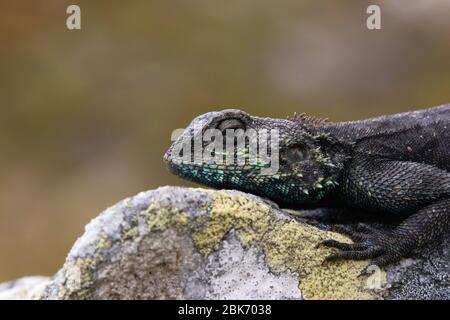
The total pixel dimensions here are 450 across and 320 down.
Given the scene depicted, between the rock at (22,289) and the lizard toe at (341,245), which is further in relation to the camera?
the rock at (22,289)

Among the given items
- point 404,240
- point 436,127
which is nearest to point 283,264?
point 404,240

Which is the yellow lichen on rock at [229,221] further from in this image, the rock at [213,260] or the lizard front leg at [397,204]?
the lizard front leg at [397,204]

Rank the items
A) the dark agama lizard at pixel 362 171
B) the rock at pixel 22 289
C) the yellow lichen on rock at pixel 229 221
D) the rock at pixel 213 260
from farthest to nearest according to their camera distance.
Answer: the rock at pixel 22 289 → the dark agama lizard at pixel 362 171 → the yellow lichen on rock at pixel 229 221 → the rock at pixel 213 260

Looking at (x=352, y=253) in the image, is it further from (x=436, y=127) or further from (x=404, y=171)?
(x=436, y=127)

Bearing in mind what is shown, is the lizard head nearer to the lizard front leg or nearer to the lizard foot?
the lizard front leg

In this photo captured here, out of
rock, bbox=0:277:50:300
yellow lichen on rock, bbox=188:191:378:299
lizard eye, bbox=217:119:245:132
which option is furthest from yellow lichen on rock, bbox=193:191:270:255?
rock, bbox=0:277:50:300

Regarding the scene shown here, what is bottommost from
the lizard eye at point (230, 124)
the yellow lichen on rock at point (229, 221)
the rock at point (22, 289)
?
the rock at point (22, 289)

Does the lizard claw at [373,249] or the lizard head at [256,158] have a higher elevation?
the lizard head at [256,158]

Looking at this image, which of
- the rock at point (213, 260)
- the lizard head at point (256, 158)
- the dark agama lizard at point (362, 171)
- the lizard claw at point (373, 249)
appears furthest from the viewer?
the lizard head at point (256, 158)

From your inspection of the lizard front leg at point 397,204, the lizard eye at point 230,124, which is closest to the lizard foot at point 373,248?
the lizard front leg at point 397,204
